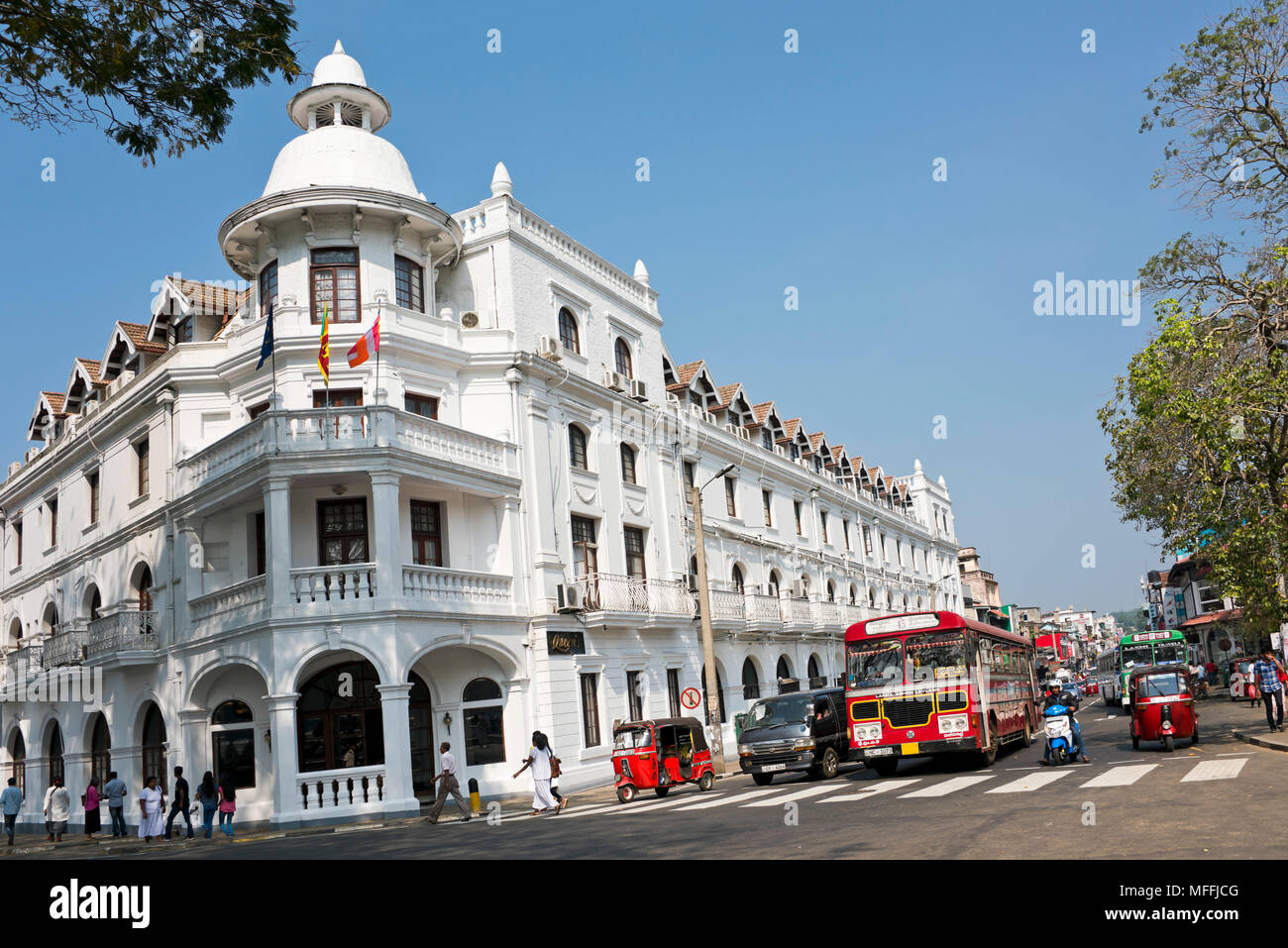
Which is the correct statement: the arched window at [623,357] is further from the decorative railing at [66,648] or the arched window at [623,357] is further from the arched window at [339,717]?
the decorative railing at [66,648]

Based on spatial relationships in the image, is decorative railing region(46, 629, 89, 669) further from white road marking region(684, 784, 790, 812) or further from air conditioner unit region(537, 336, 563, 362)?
white road marking region(684, 784, 790, 812)

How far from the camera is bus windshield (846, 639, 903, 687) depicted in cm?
2059

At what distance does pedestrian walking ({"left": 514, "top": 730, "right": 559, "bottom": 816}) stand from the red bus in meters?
6.13

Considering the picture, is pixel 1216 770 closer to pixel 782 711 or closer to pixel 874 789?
pixel 874 789

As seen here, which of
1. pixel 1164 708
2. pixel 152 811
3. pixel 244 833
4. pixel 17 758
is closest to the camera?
pixel 1164 708

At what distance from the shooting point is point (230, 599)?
24.2 metres

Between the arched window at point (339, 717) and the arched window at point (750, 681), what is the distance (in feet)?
57.4

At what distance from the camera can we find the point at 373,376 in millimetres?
25234

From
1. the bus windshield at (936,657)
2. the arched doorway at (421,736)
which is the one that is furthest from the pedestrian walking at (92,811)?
the bus windshield at (936,657)

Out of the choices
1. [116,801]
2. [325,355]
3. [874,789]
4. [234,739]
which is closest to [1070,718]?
[874,789]

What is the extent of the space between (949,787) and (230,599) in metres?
16.7

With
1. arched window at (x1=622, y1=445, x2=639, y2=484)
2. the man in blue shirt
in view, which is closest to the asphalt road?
the man in blue shirt
